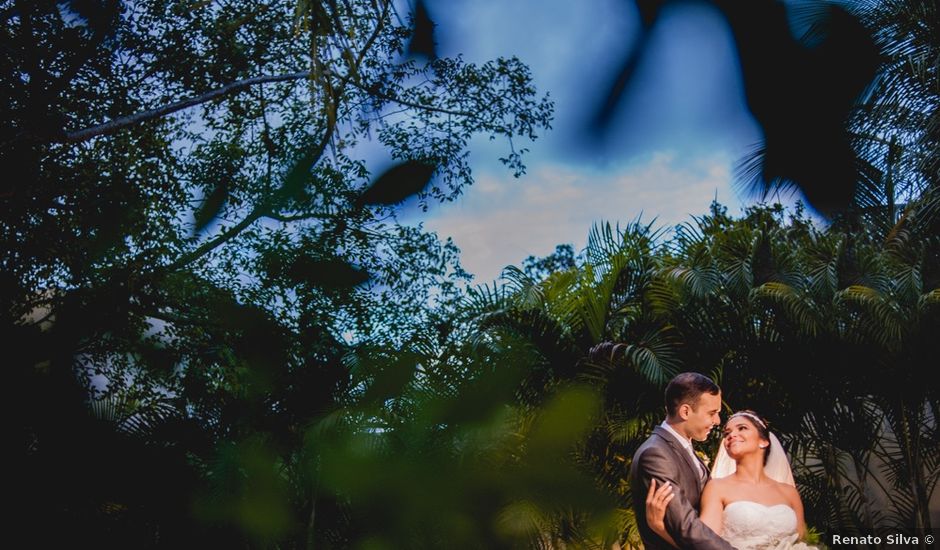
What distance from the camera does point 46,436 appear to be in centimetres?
258

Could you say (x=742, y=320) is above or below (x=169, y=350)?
above

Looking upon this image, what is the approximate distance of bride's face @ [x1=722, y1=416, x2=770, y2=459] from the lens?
3432mm

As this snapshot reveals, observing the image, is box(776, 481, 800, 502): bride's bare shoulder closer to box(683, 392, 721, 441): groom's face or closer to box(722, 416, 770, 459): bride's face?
box(722, 416, 770, 459): bride's face

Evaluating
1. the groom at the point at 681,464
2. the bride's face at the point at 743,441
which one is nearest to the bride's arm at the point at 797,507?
the bride's face at the point at 743,441

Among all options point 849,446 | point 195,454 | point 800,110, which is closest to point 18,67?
point 195,454

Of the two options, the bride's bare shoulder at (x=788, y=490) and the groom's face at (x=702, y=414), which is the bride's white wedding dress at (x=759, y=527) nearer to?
the bride's bare shoulder at (x=788, y=490)

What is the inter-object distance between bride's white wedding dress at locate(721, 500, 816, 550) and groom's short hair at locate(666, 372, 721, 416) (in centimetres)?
71

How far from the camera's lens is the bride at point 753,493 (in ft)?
10.7

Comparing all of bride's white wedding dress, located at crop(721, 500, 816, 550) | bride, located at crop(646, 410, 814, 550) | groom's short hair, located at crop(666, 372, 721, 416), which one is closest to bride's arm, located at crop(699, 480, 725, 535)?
bride, located at crop(646, 410, 814, 550)

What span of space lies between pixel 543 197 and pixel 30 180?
13.2ft

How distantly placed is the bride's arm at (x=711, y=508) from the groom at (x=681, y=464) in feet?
0.11

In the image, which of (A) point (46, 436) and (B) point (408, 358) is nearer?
(B) point (408, 358)

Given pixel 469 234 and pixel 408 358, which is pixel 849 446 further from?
pixel 408 358

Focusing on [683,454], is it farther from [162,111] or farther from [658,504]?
[162,111]
